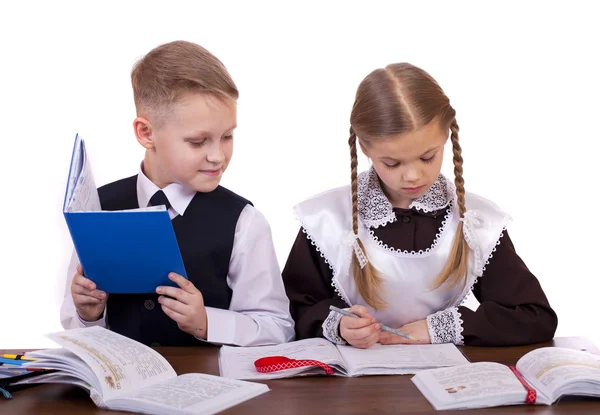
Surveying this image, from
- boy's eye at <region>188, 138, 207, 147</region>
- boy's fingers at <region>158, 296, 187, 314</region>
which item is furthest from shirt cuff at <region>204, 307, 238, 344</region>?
boy's eye at <region>188, 138, 207, 147</region>

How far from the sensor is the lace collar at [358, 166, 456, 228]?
2.56 m

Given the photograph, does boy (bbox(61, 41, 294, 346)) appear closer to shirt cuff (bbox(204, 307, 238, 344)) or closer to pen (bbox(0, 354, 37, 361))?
shirt cuff (bbox(204, 307, 238, 344))

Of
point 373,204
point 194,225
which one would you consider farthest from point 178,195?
point 373,204

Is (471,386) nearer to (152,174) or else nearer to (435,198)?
(435,198)

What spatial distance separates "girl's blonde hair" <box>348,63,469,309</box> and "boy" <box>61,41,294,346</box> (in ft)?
0.86

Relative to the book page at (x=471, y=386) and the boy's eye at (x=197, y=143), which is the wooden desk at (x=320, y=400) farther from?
the boy's eye at (x=197, y=143)

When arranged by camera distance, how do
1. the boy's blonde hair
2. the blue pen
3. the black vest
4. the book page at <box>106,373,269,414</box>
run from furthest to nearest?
the black vest < the boy's blonde hair < the blue pen < the book page at <box>106,373,269,414</box>

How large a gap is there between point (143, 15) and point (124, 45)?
0.15m

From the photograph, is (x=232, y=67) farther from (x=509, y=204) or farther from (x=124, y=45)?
(x=509, y=204)

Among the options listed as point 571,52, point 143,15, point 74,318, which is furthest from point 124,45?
point 571,52

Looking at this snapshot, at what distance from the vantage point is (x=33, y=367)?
6.45 feet

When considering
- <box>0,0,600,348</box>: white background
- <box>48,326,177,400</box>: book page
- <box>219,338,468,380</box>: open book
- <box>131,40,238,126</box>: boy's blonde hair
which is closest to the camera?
<box>48,326,177,400</box>: book page

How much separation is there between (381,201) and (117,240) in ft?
2.65

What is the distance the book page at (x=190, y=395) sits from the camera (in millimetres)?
1796
